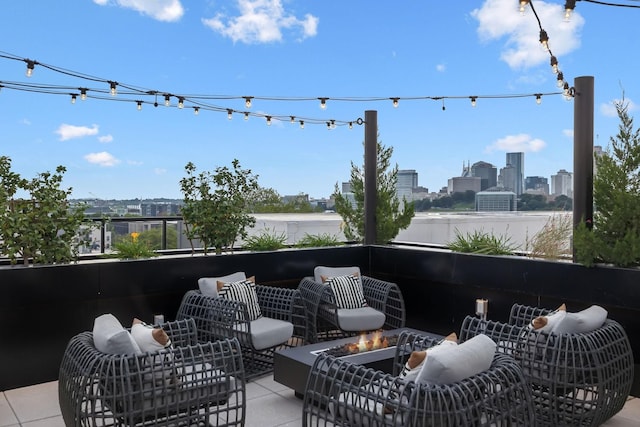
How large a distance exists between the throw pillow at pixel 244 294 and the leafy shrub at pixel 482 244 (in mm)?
2423

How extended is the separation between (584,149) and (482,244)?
4.85ft

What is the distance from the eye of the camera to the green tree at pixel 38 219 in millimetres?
4734

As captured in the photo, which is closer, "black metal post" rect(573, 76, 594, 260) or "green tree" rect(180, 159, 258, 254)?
"black metal post" rect(573, 76, 594, 260)

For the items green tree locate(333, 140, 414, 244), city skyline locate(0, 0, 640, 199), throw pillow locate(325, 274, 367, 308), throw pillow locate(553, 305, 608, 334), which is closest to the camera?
throw pillow locate(553, 305, 608, 334)

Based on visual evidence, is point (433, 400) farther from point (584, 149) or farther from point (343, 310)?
point (584, 149)

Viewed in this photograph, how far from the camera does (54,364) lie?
4.81 metres

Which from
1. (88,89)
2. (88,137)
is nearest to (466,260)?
(88,89)

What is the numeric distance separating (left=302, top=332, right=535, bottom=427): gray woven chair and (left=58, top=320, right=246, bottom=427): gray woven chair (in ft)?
2.07

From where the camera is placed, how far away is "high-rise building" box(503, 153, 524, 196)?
738 cm

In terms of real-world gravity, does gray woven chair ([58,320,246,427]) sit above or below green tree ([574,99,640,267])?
below

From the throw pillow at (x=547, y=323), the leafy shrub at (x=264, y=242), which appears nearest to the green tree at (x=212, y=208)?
the leafy shrub at (x=264, y=242)

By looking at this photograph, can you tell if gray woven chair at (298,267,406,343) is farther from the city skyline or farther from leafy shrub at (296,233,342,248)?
the city skyline

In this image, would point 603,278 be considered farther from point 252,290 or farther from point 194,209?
point 194,209

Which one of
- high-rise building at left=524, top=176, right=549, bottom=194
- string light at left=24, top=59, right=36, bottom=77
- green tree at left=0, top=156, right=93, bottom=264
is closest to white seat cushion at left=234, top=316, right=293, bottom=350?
green tree at left=0, top=156, right=93, bottom=264
